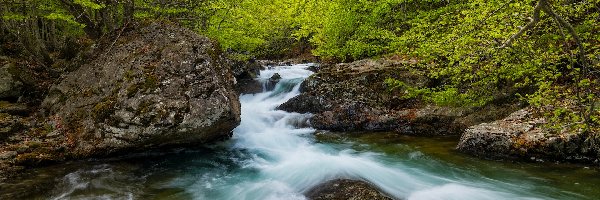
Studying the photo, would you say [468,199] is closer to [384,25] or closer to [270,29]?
[384,25]

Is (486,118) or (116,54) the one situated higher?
(116,54)

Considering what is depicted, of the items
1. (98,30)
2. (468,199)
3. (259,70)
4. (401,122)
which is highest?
(98,30)

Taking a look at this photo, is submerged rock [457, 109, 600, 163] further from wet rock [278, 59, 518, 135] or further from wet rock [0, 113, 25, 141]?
wet rock [0, 113, 25, 141]

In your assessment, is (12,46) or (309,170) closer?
(309,170)

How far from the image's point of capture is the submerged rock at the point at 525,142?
9.23m

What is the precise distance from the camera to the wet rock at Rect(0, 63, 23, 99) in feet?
38.2

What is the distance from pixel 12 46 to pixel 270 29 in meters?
18.9

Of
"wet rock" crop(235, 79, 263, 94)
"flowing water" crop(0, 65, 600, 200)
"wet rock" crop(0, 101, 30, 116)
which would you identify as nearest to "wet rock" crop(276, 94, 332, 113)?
"flowing water" crop(0, 65, 600, 200)

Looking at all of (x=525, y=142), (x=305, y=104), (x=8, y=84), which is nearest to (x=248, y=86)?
(x=305, y=104)

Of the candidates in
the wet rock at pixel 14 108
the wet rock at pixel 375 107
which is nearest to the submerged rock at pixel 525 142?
the wet rock at pixel 375 107

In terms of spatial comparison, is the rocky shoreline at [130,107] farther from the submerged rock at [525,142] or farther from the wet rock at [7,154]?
the submerged rock at [525,142]

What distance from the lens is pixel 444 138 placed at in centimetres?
1241

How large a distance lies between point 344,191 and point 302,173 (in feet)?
6.98

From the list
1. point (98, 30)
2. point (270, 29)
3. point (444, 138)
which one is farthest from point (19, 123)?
point (270, 29)
